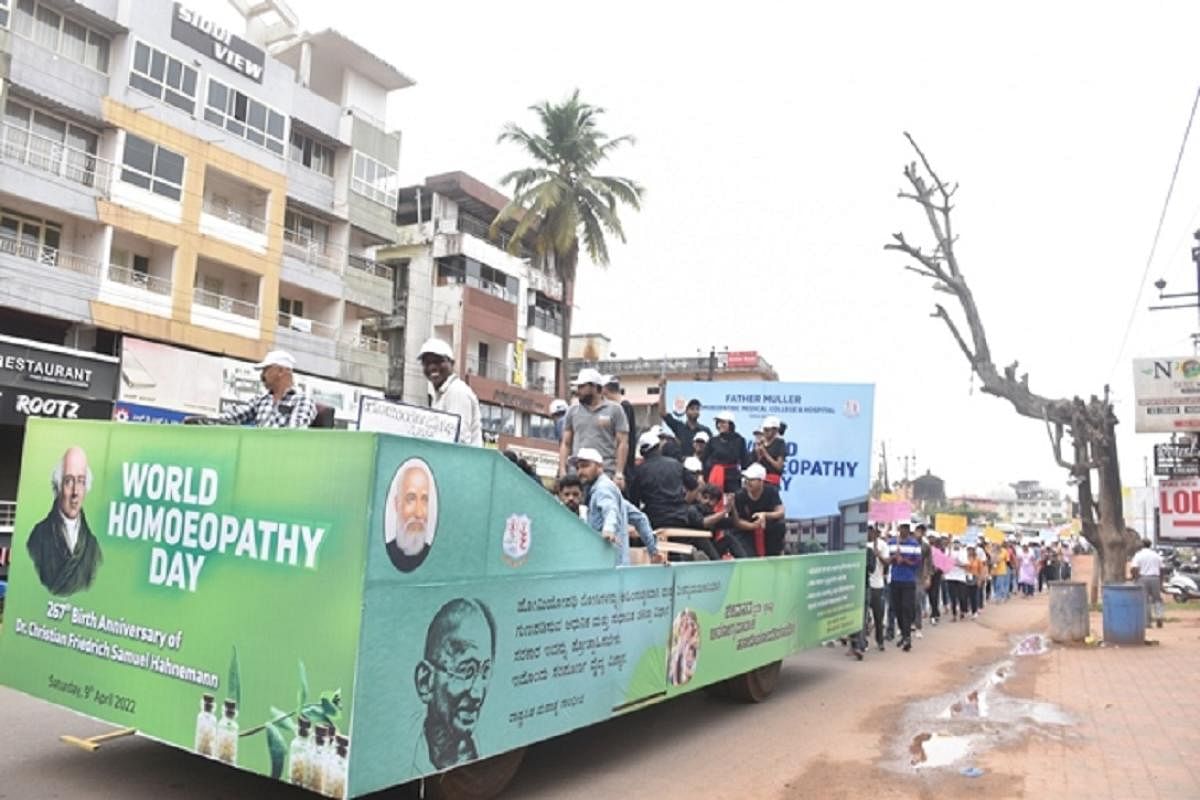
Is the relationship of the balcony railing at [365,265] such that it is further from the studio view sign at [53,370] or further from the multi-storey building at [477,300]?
the studio view sign at [53,370]

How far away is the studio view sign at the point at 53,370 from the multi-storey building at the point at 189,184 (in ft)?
1.44

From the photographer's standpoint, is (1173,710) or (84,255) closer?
(1173,710)

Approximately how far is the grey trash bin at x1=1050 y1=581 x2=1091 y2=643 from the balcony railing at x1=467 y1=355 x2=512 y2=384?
2552cm

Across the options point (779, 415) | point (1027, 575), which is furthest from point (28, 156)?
point (1027, 575)

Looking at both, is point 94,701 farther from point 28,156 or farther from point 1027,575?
Answer: point 1027,575

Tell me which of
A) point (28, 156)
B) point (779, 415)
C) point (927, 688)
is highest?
point (28, 156)

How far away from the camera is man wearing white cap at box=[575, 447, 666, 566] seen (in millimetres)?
5750

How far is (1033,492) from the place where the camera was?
149 meters

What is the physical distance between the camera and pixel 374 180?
3072 centimetres

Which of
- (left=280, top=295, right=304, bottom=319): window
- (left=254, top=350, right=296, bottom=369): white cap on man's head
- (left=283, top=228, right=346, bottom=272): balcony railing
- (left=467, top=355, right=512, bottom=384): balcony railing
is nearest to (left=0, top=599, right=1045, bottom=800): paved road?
(left=254, top=350, right=296, bottom=369): white cap on man's head

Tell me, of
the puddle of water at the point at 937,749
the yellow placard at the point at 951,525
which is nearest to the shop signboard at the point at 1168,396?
the yellow placard at the point at 951,525

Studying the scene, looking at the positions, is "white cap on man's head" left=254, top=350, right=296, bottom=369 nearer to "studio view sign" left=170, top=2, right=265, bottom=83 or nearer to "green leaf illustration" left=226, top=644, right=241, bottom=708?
"green leaf illustration" left=226, top=644, right=241, bottom=708

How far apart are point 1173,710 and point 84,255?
75.2ft

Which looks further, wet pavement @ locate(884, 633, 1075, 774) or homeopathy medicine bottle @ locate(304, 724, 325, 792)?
wet pavement @ locate(884, 633, 1075, 774)
